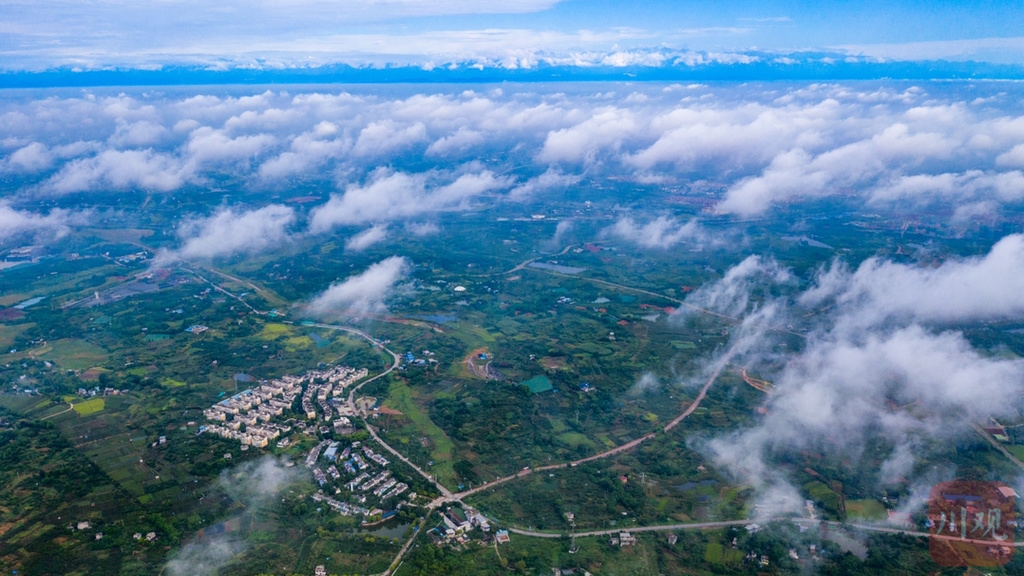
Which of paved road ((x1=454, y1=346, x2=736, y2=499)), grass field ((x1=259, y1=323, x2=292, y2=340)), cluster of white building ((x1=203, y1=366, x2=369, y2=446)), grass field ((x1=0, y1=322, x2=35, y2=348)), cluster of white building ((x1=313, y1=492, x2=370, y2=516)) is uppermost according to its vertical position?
grass field ((x1=0, y1=322, x2=35, y2=348))

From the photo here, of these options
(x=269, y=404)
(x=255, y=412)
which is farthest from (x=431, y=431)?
(x=255, y=412)

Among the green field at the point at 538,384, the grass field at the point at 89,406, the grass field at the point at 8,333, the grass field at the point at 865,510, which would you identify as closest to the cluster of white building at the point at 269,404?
the grass field at the point at 89,406

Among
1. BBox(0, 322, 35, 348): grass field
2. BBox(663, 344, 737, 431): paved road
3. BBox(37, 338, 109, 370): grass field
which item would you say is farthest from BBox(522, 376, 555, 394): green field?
BBox(0, 322, 35, 348): grass field

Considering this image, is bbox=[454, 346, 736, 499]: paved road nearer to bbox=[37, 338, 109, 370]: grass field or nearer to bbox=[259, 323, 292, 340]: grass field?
bbox=[259, 323, 292, 340]: grass field

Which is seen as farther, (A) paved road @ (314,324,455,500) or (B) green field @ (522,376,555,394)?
(B) green field @ (522,376,555,394)

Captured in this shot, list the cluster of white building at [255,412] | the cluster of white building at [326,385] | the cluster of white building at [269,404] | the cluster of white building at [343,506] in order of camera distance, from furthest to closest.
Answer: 1. the cluster of white building at [326,385]
2. the cluster of white building at [269,404]
3. the cluster of white building at [255,412]
4. the cluster of white building at [343,506]

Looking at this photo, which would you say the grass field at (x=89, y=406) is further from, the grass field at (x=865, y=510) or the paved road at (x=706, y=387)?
the grass field at (x=865, y=510)
